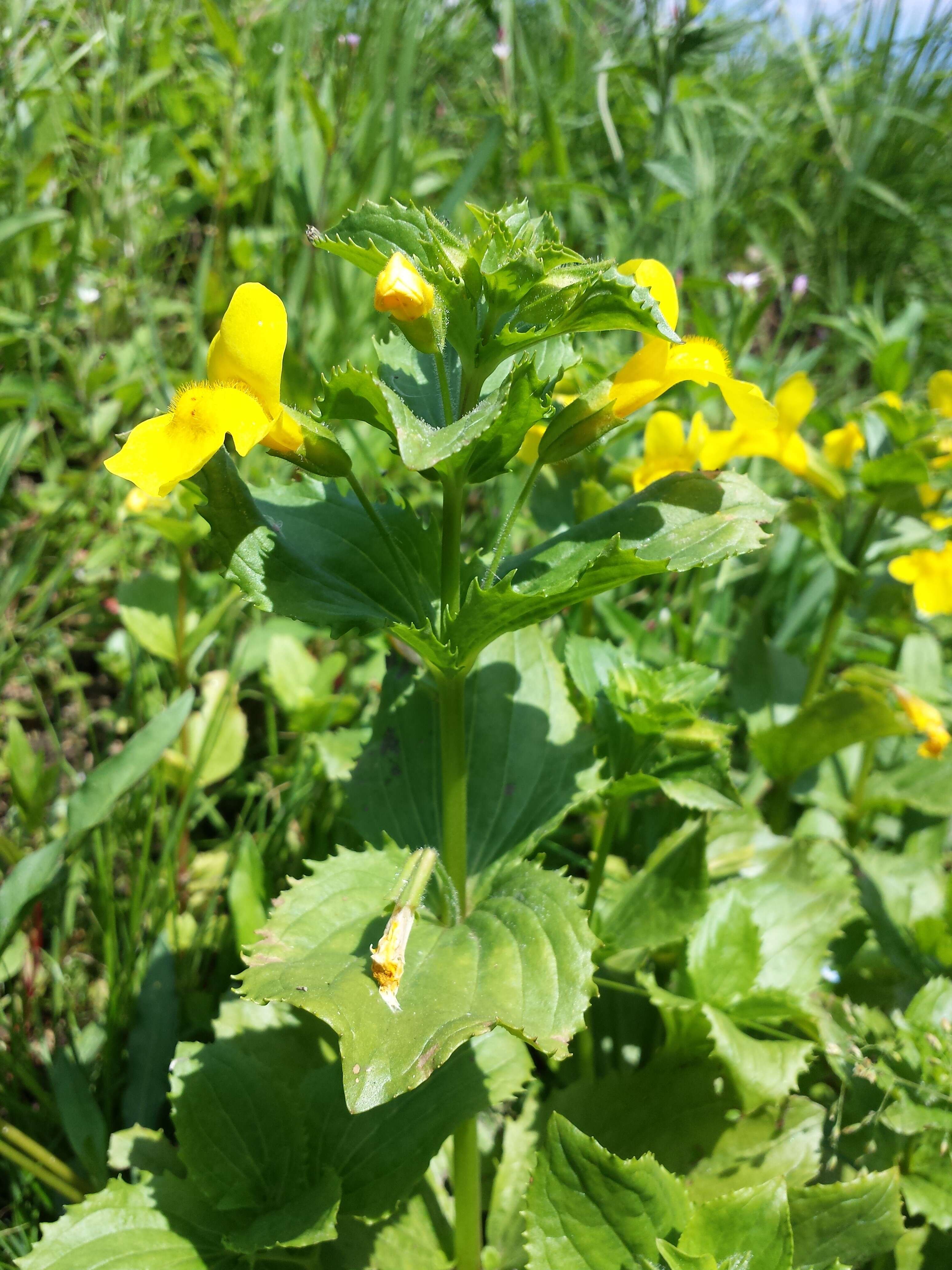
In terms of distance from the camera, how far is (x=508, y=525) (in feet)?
3.95

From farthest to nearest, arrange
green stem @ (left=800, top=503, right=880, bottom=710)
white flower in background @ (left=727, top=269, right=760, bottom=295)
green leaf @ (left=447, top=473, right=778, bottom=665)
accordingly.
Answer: white flower in background @ (left=727, top=269, right=760, bottom=295) → green stem @ (left=800, top=503, right=880, bottom=710) → green leaf @ (left=447, top=473, right=778, bottom=665)

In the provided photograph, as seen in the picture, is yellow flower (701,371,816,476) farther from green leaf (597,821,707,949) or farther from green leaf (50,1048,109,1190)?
green leaf (50,1048,109,1190)

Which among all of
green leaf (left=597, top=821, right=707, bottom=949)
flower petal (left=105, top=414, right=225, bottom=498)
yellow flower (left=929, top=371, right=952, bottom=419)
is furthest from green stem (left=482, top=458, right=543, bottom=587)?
yellow flower (left=929, top=371, right=952, bottom=419)

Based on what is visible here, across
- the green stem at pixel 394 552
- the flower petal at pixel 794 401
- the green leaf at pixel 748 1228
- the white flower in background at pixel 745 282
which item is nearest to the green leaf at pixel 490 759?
the green stem at pixel 394 552

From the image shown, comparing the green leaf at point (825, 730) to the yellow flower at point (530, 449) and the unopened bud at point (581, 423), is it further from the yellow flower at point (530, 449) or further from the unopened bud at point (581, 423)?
the unopened bud at point (581, 423)

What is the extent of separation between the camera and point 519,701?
1.60 meters

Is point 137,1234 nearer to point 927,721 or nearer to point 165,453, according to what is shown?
point 165,453

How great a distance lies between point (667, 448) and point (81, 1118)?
1619 mm

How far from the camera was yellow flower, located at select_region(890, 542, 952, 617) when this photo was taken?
85.3 inches

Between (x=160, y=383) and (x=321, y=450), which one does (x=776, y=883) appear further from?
(x=160, y=383)

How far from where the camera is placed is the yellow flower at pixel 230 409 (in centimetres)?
106

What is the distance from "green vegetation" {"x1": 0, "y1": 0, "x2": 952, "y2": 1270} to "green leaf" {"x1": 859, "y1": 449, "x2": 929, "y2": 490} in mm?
15

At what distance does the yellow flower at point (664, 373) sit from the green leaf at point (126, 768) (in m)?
0.90

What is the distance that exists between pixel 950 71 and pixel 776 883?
3859 millimetres
